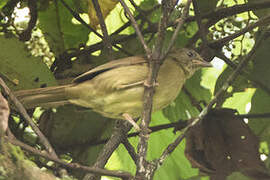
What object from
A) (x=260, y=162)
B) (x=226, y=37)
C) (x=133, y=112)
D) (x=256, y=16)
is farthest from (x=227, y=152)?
(x=256, y=16)

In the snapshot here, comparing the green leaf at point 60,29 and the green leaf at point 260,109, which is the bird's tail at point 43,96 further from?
the green leaf at point 260,109

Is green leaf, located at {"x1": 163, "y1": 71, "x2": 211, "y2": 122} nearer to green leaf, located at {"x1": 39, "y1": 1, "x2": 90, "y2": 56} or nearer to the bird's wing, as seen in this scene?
the bird's wing

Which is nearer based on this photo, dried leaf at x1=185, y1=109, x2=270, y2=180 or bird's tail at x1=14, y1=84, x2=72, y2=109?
dried leaf at x1=185, y1=109, x2=270, y2=180

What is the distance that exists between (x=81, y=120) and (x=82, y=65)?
0.40 meters

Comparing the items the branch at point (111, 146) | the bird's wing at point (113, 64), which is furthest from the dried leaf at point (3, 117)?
the bird's wing at point (113, 64)

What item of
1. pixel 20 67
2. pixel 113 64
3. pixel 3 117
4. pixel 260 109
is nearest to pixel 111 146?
pixel 113 64

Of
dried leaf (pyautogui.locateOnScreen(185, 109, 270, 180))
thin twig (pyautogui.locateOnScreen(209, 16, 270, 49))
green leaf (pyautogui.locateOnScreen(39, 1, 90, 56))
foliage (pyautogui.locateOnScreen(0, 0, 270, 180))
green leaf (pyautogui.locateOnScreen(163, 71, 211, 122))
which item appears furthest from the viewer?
green leaf (pyautogui.locateOnScreen(163, 71, 211, 122))

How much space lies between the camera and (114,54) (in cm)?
382

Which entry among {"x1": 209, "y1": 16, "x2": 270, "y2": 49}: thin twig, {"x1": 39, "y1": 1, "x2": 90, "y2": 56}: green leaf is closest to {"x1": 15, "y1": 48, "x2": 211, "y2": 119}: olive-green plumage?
{"x1": 209, "y1": 16, "x2": 270, "y2": 49}: thin twig

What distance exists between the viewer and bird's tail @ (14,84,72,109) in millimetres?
3189

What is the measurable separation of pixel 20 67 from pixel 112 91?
617 mm

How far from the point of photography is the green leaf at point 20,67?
3.38 meters

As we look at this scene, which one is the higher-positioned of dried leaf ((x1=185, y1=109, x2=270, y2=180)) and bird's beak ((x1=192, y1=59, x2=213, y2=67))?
bird's beak ((x1=192, y1=59, x2=213, y2=67))

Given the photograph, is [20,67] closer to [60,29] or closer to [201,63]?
[60,29]
